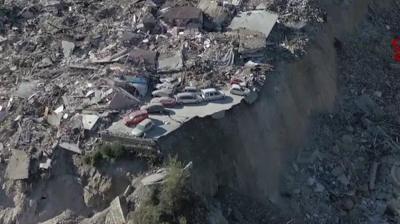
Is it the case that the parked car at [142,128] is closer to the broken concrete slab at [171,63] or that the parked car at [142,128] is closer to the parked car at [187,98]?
the parked car at [187,98]

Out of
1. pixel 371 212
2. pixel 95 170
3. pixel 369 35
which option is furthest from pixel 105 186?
pixel 369 35

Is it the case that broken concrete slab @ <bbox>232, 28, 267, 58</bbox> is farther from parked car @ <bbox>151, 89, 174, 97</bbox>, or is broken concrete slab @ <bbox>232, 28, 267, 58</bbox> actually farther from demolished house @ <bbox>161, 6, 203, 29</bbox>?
parked car @ <bbox>151, 89, 174, 97</bbox>

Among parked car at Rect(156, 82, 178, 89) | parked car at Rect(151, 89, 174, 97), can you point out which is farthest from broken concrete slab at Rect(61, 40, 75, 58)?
parked car at Rect(151, 89, 174, 97)

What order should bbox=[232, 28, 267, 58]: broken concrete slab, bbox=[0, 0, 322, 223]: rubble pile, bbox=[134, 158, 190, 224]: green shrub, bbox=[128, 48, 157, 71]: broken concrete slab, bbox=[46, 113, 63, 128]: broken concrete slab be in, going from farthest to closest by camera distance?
bbox=[232, 28, 267, 58]: broken concrete slab
bbox=[128, 48, 157, 71]: broken concrete slab
bbox=[46, 113, 63, 128]: broken concrete slab
bbox=[0, 0, 322, 223]: rubble pile
bbox=[134, 158, 190, 224]: green shrub

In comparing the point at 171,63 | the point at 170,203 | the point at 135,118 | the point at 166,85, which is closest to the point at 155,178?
the point at 170,203

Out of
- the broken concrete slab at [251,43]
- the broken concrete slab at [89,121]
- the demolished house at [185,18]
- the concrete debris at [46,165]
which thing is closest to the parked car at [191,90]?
the broken concrete slab at [251,43]

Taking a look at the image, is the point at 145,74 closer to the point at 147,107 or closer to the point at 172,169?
the point at 147,107

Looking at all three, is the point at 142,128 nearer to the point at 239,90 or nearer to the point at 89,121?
the point at 89,121
